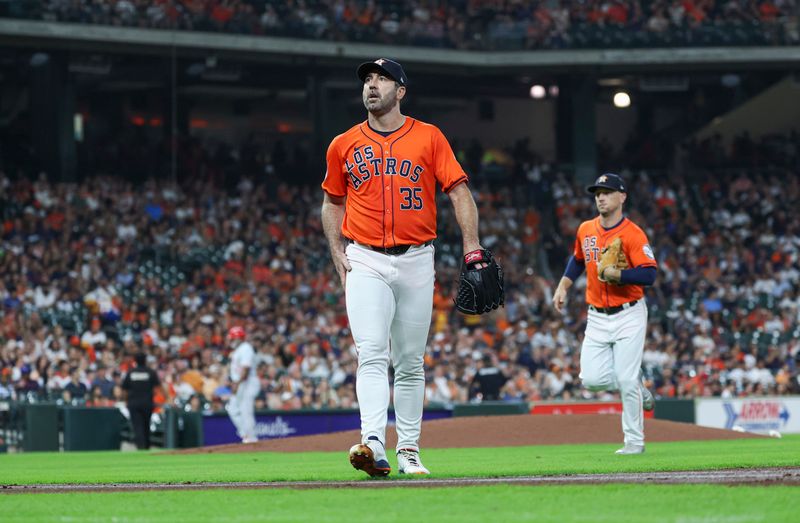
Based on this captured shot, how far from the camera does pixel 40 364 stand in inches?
932

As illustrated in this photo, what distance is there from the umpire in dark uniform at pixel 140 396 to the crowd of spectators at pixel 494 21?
38.9 ft

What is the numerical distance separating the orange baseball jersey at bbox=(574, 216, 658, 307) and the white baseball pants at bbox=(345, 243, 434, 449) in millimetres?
3668

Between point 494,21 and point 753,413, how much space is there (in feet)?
43.8

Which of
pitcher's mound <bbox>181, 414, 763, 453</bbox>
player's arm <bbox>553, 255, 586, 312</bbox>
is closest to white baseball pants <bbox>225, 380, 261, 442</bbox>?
pitcher's mound <bbox>181, 414, 763, 453</bbox>

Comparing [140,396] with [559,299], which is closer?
[559,299]

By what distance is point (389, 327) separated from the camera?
7.66m

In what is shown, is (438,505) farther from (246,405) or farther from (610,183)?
(246,405)

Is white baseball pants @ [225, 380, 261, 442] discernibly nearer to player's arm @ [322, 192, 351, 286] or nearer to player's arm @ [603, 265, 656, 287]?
player's arm @ [603, 265, 656, 287]

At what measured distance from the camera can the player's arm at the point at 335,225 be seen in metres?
7.82

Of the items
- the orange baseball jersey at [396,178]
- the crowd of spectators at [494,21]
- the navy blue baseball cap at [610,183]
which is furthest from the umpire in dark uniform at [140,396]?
the orange baseball jersey at [396,178]

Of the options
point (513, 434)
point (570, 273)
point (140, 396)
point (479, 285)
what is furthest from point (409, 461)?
point (140, 396)

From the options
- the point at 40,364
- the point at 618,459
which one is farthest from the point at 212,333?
the point at 618,459

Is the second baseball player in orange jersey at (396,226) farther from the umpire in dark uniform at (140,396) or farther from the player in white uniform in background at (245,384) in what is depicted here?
the umpire in dark uniform at (140,396)

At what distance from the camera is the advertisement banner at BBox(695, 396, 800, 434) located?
23.8 metres
